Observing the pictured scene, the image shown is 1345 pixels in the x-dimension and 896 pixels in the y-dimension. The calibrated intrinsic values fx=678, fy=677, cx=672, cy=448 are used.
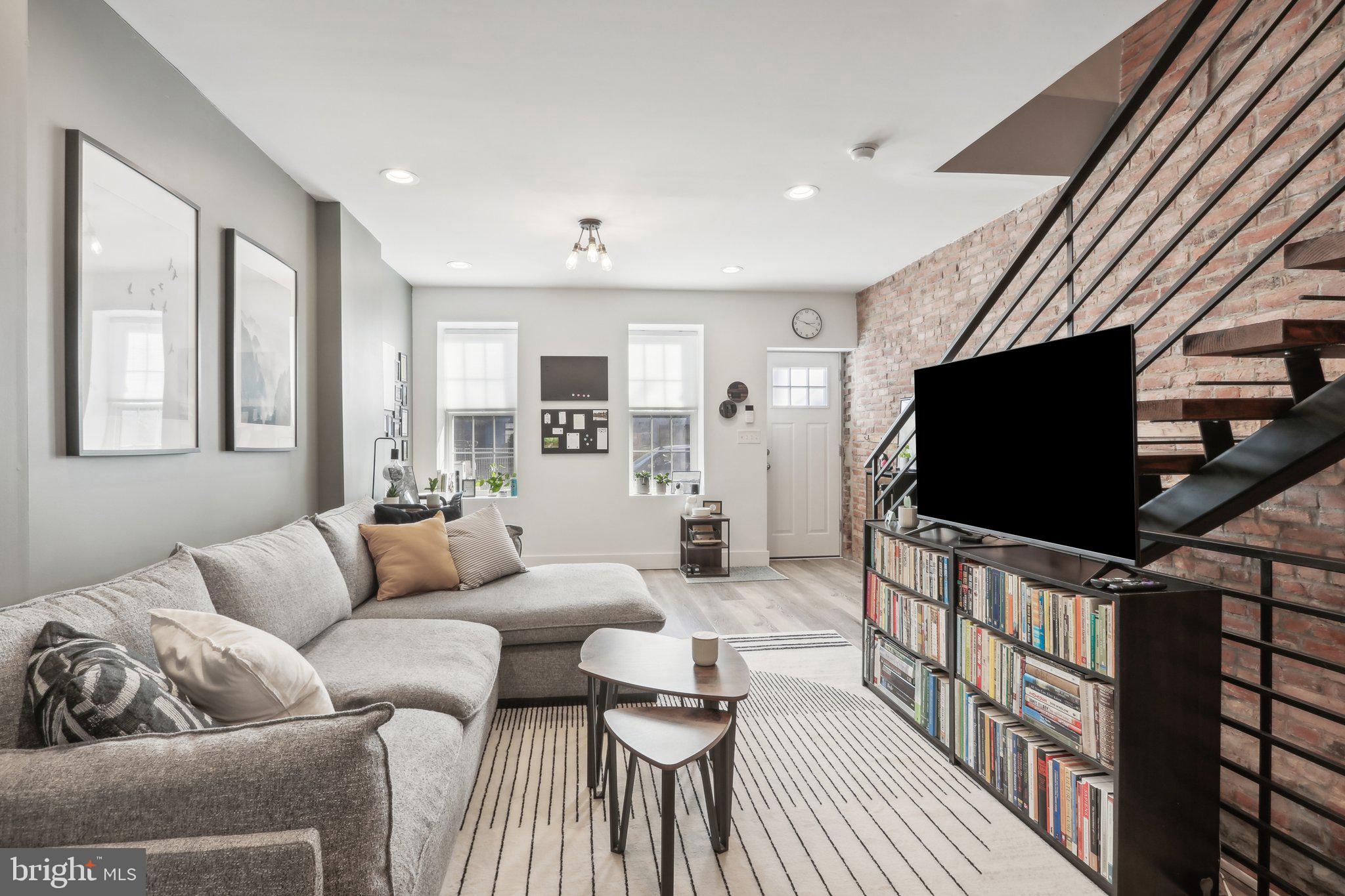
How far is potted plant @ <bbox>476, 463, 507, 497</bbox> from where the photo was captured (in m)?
5.84

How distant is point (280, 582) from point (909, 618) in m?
2.40

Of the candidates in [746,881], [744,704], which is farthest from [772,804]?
[744,704]

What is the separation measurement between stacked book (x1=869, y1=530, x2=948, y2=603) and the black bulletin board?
10.9 ft

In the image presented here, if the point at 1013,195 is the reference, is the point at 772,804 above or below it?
below

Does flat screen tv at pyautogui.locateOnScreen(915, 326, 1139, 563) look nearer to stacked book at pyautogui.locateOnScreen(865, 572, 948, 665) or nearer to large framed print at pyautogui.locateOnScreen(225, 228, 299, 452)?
stacked book at pyautogui.locateOnScreen(865, 572, 948, 665)

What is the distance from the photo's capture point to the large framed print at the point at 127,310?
1903 millimetres

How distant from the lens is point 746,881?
1.86 m

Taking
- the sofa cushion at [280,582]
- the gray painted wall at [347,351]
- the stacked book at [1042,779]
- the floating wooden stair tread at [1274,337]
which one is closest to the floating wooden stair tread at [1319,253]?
the floating wooden stair tread at [1274,337]

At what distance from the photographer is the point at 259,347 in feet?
9.84

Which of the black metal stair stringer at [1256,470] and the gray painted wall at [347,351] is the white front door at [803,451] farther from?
the black metal stair stringer at [1256,470]

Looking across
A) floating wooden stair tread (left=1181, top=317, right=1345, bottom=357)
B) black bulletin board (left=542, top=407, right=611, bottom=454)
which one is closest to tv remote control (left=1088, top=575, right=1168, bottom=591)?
floating wooden stair tread (left=1181, top=317, right=1345, bottom=357)

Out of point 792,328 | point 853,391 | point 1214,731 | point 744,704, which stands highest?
point 792,328

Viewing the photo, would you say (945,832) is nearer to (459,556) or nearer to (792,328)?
(459,556)

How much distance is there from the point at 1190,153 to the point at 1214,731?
217 cm
